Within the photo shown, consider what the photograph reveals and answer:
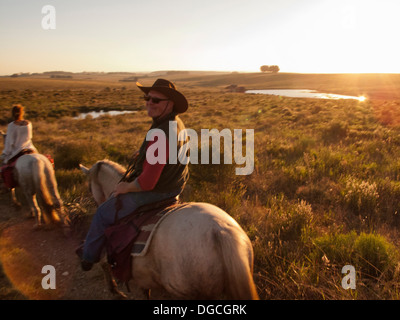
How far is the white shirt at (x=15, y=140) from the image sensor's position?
5.06 metres

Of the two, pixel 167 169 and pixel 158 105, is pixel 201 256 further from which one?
pixel 158 105

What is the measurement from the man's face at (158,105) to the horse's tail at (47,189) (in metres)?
3.41

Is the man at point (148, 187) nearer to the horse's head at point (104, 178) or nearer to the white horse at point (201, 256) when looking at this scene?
the white horse at point (201, 256)

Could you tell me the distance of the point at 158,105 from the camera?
2.56 meters

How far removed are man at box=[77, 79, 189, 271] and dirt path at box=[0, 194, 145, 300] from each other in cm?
117

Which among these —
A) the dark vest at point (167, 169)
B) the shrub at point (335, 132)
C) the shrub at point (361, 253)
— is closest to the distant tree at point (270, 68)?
the shrub at point (335, 132)

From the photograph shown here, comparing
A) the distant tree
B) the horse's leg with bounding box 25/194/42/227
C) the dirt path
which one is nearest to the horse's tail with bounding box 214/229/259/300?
the dirt path

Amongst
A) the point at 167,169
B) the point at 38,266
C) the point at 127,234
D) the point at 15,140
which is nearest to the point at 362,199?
the point at 167,169

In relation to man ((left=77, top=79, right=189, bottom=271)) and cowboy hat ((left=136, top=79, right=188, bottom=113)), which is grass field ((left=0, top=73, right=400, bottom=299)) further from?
cowboy hat ((left=136, top=79, right=188, bottom=113))

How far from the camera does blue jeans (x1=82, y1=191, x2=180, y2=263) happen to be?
8.39 feet

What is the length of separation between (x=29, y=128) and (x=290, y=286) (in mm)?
6134
